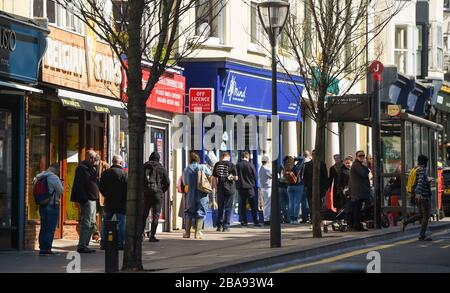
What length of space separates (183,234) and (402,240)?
513 cm

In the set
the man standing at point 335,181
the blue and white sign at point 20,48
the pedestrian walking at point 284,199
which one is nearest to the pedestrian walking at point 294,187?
the pedestrian walking at point 284,199

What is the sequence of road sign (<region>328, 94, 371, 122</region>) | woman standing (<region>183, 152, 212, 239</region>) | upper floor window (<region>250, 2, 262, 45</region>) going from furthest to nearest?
upper floor window (<region>250, 2, 262, 45</region>), road sign (<region>328, 94, 371, 122</region>), woman standing (<region>183, 152, 212, 239</region>)

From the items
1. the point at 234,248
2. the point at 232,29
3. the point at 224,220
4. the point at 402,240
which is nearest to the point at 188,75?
the point at 232,29

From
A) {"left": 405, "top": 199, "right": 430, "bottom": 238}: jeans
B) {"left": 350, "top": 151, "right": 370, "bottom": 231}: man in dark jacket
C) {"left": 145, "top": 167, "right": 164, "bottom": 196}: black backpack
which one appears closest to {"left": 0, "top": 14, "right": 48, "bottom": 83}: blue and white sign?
{"left": 145, "top": 167, "right": 164, "bottom": 196}: black backpack

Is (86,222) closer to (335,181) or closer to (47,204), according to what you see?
(47,204)

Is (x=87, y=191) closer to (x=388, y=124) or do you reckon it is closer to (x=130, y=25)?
(x=130, y=25)

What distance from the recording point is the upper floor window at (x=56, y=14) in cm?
2512

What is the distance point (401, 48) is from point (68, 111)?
30060 mm

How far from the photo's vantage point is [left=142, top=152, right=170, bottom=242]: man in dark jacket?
2658 centimetres

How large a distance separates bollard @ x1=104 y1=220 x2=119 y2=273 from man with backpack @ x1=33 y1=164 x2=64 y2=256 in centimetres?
506

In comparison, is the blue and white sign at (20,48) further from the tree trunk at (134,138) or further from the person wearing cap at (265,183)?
the person wearing cap at (265,183)

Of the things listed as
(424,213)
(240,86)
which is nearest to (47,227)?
(424,213)

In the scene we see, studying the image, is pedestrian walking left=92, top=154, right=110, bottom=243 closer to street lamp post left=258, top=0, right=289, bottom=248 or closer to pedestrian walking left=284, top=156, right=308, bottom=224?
street lamp post left=258, top=0, right=289, bottom=248

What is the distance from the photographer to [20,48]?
23.1 metres
